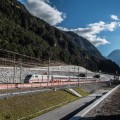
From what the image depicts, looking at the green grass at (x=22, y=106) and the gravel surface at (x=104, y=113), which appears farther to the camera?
the green grass at (x=22, y=106)

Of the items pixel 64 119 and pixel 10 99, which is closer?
pixel 64 119

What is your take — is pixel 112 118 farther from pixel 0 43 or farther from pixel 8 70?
pixel 0 43

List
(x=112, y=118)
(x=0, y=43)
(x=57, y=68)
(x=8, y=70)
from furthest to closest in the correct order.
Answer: (x=57, y=68) < (x=0, y=43) < (x=8, y=70) < (x=112, y=118)

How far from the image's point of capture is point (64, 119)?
28.8m

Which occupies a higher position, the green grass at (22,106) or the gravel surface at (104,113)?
the gravel surface at (104,113)

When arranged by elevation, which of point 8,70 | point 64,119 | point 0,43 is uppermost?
point 0,43

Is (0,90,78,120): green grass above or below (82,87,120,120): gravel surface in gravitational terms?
below

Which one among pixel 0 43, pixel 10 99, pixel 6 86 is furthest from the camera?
pixel 0 43

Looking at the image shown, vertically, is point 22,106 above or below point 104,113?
below

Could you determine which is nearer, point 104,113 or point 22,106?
point 104,113

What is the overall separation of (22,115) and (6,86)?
2280cm

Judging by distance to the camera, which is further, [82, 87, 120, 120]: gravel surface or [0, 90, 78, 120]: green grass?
[0, 90, 78, 120]: green grass

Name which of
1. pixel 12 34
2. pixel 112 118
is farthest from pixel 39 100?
pixel 12 34

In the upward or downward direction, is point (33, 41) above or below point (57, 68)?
above
